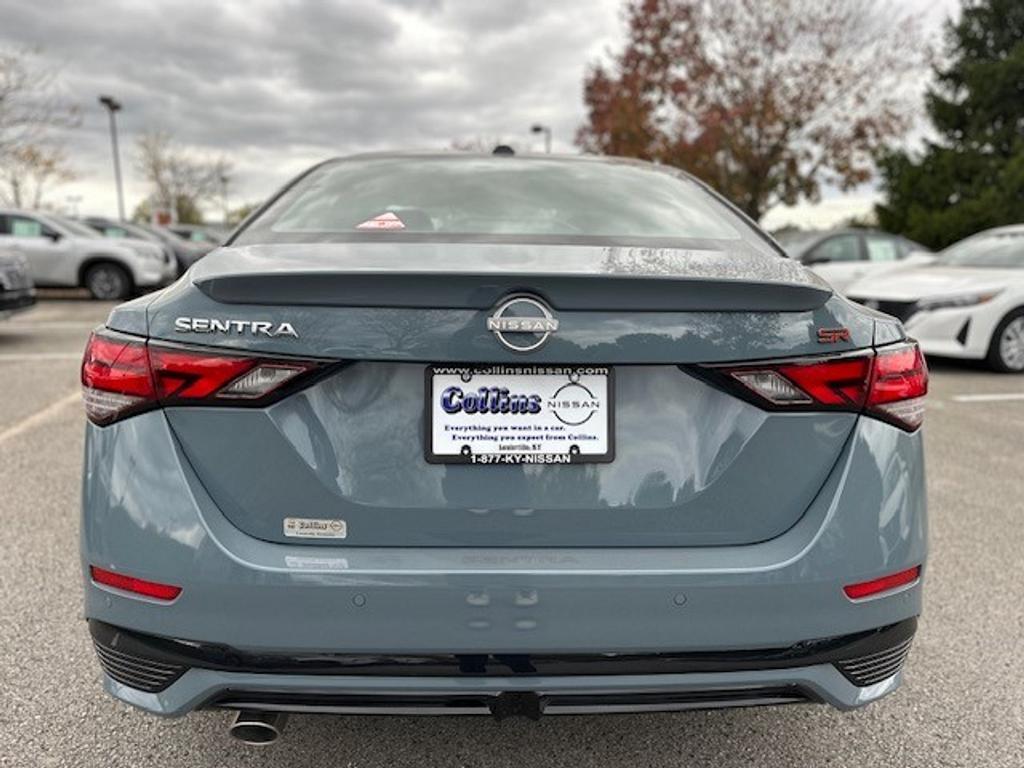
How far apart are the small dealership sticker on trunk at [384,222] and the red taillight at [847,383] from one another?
0.97 m

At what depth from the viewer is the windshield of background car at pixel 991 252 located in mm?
8703

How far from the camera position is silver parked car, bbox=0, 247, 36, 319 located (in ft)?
28.5

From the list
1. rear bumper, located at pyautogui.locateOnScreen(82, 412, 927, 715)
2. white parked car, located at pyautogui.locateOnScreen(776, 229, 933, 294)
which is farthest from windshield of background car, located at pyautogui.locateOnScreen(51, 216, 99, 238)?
rear bumper, located at pyautogui.locateOnScreen(82, 412, 927, 715)

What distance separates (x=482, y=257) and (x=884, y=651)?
1190mm

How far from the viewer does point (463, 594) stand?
1605mm

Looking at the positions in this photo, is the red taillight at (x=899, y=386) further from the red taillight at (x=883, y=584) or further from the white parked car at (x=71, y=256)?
the white parked car at (x=71, y=256)

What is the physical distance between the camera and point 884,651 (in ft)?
5.84

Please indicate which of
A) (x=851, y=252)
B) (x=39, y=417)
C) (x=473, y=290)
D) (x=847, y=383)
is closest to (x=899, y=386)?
(x=847, y=383)

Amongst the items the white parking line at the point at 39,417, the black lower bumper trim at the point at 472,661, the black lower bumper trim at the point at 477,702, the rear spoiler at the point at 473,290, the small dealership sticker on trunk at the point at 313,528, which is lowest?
the white parking line at the point at 39,417

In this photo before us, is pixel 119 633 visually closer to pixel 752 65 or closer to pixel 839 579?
pixel 839 579

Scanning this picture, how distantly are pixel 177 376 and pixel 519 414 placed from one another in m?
0.67

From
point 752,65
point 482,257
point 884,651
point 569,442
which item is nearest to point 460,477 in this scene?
point 569,442

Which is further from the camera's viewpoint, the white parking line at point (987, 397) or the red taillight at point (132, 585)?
the white parking line at point (987, 397)

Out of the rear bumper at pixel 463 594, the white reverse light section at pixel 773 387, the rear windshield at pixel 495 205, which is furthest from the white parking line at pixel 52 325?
the white reverse light section at pixel 773 387
